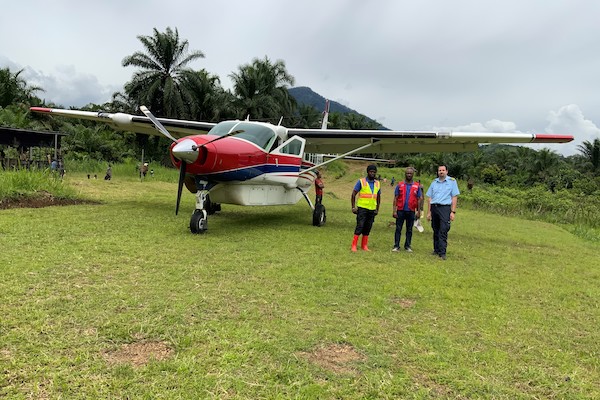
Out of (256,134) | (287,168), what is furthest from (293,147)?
(256,134)

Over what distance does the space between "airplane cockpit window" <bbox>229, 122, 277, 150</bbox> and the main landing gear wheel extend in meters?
1.91

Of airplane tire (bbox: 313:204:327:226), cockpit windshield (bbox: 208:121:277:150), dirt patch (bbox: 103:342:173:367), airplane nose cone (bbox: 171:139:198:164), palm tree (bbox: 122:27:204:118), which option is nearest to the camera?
dirt patch (bbox: 103:342:173:367)

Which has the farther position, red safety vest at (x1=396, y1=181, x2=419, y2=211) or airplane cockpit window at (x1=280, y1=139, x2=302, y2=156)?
airplane cockpit window at (x1=280, y1=139, x2=302, y2=156)

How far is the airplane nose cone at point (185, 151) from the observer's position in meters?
7.03

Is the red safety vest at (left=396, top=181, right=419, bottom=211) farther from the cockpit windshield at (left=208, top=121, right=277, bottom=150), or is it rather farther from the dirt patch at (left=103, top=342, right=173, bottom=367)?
the dirt patch at (left=103, top=342, right=173, bottom=367)

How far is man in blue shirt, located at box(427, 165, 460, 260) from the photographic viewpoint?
23.3 ft

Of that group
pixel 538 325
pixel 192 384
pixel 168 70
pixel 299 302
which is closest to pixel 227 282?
pixel 299 302

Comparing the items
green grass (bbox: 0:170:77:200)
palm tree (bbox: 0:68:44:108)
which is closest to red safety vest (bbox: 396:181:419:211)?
green grass (bbox: 0:170:77:200)

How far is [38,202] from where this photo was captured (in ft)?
34.0

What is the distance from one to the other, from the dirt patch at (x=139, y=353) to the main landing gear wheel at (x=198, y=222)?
4.78 m

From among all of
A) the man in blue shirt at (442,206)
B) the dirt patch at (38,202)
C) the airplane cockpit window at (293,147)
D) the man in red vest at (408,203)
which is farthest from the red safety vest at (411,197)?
the dirt patch at (38,202)

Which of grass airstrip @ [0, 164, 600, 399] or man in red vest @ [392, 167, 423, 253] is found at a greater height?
man in red vest @ [392, 167, 423, 253]

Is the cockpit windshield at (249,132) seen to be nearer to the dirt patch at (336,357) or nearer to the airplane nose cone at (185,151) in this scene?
the airplane nose cone at (185,151)

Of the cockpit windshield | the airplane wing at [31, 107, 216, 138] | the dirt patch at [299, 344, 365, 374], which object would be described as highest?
the airplane wing at [31, 107, 216, 138]
